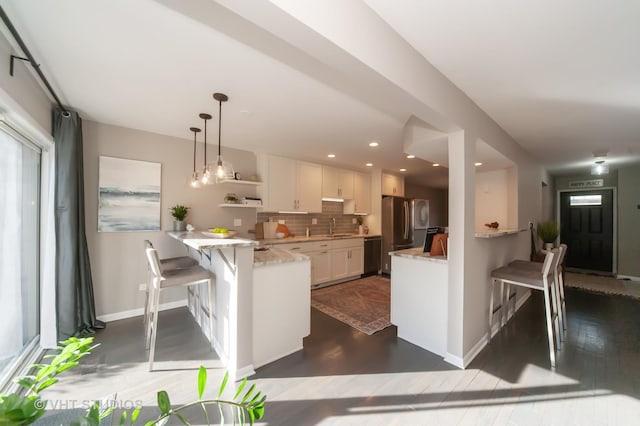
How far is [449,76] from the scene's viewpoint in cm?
204

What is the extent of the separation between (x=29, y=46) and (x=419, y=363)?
371cm

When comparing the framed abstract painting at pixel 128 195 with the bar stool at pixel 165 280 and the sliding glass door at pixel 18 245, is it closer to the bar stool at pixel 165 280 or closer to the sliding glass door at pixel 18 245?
the sliding glass door at pixel 18 245

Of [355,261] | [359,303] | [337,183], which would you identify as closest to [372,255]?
[355,261]

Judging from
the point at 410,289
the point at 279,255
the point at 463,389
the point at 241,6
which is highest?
the point at 241,6

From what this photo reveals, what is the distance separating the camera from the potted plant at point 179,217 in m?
3.48

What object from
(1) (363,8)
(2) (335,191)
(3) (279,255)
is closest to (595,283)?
(2) (335,191)

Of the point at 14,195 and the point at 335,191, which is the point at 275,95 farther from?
the point at 335,191

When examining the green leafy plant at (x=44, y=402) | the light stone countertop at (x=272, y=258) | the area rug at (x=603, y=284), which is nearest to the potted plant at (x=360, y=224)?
the light stone countertop at (x=272, y=258)

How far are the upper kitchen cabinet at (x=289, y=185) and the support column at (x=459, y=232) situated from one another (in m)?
2.79

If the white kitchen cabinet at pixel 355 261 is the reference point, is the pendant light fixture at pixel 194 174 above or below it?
above

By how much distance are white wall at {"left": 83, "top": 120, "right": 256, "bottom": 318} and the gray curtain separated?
0.33 metres

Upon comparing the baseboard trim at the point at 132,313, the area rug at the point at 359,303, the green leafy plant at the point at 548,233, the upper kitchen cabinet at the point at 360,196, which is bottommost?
the area rug at the point at 359,303

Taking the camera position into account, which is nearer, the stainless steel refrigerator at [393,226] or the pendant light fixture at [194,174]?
the pendant light fixture at [194,174]

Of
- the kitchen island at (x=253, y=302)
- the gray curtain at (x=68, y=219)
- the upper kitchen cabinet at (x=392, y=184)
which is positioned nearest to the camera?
the kitchen island at (x=253, y=302)
